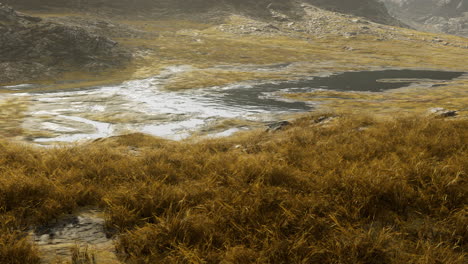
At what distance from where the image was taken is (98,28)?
43.5 metres

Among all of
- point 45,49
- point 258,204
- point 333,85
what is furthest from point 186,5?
point 258,204

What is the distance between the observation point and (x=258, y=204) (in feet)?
12.3

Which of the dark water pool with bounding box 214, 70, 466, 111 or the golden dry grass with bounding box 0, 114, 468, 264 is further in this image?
the dark water pool with bounding box 214, 70, 466, 111

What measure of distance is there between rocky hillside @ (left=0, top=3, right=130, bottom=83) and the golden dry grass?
2380 cm

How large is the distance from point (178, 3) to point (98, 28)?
37856 mm

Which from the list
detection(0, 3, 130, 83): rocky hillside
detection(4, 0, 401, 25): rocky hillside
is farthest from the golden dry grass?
detection(4, 0, 401, 25): rocky hillside

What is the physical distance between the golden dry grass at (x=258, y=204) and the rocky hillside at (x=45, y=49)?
23.8 metres

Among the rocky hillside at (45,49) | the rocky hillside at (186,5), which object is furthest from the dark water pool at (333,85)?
the rocky hillside at (186,5)

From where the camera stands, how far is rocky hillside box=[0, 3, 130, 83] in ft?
84.0

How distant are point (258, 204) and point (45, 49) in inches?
1259

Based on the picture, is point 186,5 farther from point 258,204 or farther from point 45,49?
point 258,204

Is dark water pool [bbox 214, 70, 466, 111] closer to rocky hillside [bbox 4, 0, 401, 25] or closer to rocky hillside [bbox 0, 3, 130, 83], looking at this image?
rocky hillside [bbox 0, 3, 130, 83]

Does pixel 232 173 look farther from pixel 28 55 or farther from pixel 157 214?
pixel 28 55

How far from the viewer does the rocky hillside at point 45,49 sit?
1008 inches
